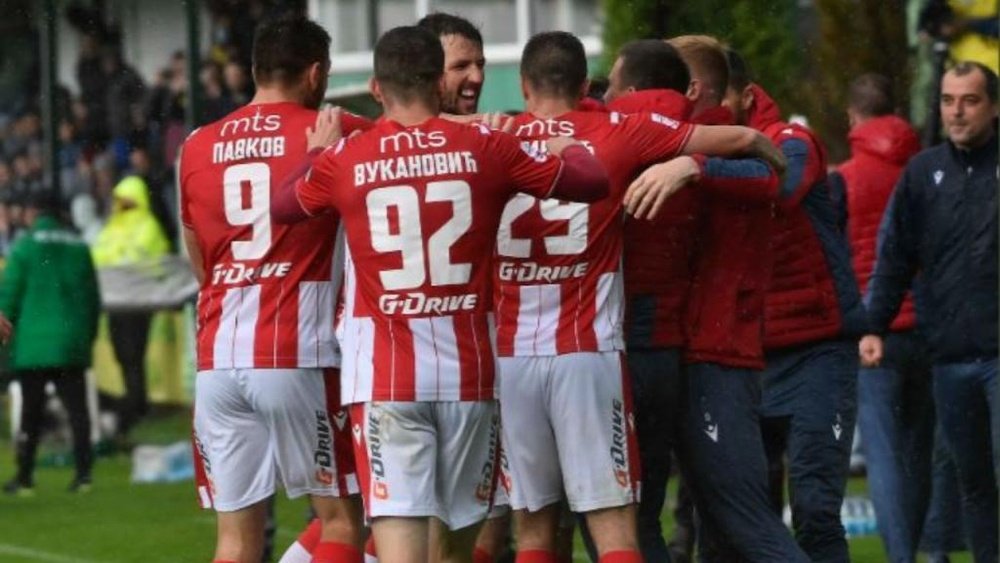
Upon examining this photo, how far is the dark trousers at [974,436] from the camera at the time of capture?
10.2 meters

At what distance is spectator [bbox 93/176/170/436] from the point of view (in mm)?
19922

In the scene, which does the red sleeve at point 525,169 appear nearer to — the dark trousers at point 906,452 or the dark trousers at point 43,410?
the dark trousers at point 906,452

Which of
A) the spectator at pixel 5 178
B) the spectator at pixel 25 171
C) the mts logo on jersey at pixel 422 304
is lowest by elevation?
the spectator at pixel 5 178

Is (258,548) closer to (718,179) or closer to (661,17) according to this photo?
(718,179)

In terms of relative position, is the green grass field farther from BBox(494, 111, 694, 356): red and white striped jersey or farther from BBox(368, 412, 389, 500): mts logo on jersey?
BBox(368, 412, 389, 500): mts logo on jersey

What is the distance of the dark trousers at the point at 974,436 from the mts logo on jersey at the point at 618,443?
2.11 m

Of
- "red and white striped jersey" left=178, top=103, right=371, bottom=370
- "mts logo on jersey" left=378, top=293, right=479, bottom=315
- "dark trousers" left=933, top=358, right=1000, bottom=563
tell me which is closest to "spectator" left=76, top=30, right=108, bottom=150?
"dark trousers" left=933, top=358, right=1000, bottom=563

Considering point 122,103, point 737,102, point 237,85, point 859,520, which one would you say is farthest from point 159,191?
point 737,102

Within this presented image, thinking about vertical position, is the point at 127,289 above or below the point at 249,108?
below

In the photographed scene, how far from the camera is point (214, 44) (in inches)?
973

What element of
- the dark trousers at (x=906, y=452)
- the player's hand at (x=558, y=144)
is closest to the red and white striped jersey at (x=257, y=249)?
the player's hand at (x=558, y=144)

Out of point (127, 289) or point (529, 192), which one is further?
point (127, 289)

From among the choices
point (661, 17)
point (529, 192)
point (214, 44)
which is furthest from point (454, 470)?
point (214, 44)

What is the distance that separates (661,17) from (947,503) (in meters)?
6.85
